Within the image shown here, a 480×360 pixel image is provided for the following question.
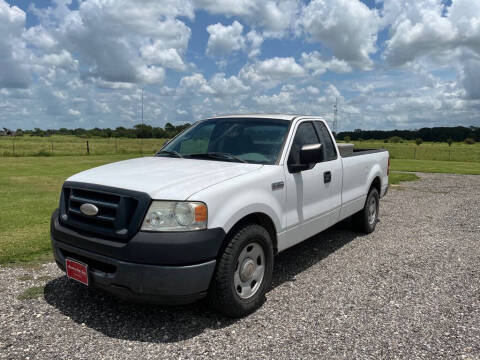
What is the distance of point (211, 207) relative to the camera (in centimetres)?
309

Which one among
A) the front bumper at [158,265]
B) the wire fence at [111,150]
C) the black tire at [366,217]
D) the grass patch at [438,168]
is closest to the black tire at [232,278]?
the front bumper at [158,265]

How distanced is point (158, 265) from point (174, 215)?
0.40m

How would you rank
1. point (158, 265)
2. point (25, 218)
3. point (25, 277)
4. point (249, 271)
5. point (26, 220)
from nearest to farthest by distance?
1. point (158, 265)
2. point (249, 271)
3. point (25, 277)
4. point (26, 220)
5. point (25, 218)

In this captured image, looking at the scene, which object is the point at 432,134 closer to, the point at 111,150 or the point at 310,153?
the point at 111,150

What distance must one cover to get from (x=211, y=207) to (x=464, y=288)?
321cm

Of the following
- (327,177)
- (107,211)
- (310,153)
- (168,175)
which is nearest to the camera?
(107,211)

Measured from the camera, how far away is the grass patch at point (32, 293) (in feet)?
13.0

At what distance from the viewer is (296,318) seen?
357 centimetres

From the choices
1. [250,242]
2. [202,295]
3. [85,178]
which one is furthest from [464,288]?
[85,178]

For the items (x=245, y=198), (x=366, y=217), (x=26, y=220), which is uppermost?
(x=245, y=198)

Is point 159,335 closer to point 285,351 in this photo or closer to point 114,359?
point 114,359

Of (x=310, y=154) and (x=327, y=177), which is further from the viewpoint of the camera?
(x=327, y=177)

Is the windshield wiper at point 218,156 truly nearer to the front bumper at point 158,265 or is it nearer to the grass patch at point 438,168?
the front bumper at point 158,265

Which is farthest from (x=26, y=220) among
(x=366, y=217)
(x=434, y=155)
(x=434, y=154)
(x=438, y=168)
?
(x=434, y=154)
